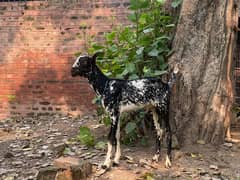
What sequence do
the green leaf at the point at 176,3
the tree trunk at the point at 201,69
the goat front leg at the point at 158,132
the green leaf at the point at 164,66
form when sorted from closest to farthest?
the goat front leg at the point at 158,132, the tree trunk at the point at 201,69, the green leaf at the point at 164,66, the green leaf at the point at 176,3

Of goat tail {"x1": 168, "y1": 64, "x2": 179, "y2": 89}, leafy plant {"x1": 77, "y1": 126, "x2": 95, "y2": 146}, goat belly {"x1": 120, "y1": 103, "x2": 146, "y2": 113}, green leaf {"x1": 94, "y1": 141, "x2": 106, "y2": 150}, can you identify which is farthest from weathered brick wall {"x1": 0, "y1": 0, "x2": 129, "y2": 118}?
goat belly {"x1": 120, "y1": 103, "x2": 146, "y2": 113}

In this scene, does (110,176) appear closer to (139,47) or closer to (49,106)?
(139,47)

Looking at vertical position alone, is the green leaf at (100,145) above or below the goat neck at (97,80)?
below

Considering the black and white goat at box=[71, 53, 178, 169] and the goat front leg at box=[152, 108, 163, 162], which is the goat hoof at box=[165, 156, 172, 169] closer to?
the black and white goat at box=[71, 53, 178, 169]

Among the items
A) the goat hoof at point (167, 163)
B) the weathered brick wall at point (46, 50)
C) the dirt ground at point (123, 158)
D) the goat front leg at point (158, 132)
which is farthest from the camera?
the weathered brick wall at point (46, 50)

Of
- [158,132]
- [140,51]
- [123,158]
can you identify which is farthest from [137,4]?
[123,158]

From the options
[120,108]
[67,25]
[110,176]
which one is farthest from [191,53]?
[67,25]

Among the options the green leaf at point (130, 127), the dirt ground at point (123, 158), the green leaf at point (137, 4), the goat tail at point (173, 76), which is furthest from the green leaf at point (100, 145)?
the green leaf at point (137, 4)

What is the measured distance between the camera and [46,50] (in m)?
9.04

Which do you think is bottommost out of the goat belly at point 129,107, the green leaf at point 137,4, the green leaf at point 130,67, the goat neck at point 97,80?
the goat belly at point 129,107

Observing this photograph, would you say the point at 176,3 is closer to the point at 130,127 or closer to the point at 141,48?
the point at 141,48

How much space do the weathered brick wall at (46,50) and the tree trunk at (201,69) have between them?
331cm

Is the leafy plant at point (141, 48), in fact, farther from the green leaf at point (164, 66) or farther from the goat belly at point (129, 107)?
the goat belly at point (129, 107)

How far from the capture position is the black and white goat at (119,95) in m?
4.86
